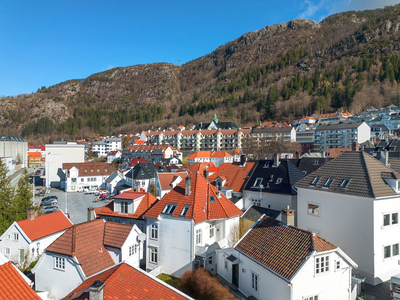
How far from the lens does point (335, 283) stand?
14.1m

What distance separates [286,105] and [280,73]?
198 ft

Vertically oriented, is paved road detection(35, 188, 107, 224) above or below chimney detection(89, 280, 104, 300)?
below

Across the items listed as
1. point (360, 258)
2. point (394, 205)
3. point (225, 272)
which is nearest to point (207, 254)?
point (225, 272)

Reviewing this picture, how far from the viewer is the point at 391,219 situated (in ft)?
58.0

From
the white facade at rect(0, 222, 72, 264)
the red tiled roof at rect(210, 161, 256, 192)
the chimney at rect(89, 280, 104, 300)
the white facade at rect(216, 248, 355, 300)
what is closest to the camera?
the chimney at rect(89, 280, 104, 300)

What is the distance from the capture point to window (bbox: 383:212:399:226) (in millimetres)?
17438

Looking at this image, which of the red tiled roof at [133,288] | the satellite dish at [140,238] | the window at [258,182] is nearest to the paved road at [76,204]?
the satellite dish at [140,238]

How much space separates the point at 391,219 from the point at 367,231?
2.17 meters

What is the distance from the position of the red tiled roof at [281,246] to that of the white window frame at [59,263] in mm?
11984

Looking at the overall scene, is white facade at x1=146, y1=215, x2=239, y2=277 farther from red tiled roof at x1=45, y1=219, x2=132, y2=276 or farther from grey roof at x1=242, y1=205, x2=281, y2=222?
red tiled roof at x1=45, y1=219, x2=132, y2=276

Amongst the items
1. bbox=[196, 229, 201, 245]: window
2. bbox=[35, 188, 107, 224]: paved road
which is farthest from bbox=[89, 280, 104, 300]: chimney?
bbox=[35, 188, 107, 224]: paved road

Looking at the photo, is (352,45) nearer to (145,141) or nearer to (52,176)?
(145,141)

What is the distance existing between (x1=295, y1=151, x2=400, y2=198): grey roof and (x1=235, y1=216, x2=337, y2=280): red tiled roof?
6.17m

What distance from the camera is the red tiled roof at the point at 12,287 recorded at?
8047 millimetres
